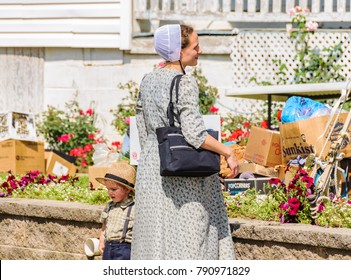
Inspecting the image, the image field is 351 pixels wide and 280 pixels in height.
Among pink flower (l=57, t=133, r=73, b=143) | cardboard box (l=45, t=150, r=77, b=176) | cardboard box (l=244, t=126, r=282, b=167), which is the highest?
cardboard box (l=244, t=126, r=282, b=167)

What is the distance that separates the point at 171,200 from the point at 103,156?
6.19 metres

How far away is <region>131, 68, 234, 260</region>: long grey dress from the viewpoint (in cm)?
588

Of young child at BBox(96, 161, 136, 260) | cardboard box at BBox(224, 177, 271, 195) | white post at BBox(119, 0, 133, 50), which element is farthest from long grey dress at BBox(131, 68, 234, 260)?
white post at BBox(119, 0, 133, 50)

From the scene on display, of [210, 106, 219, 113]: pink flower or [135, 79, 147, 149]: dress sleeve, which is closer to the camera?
[135, 79, 147, 149]: dress sleeve

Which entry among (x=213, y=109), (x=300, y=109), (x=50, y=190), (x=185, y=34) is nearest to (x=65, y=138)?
(x=213, y=109)

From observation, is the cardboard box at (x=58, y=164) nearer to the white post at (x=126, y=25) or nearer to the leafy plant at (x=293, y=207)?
the white post at (x=126, y=25)

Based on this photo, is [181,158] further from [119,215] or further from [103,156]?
[103,156]

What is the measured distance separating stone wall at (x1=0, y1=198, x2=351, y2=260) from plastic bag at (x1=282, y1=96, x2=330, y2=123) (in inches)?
73.0

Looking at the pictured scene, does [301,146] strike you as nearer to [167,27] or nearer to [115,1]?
[167,27]

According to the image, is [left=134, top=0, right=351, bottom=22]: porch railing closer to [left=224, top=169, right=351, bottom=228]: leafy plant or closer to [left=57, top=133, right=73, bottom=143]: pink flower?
[left=57, top=133, right=73, bottom=143]: pink flower

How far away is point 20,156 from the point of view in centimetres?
1202

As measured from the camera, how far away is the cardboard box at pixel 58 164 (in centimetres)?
1251

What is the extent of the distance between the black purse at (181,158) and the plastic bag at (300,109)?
10.8 feet

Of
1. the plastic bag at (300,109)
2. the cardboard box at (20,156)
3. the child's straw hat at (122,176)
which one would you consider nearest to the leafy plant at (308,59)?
the cardboard box at (20,156)
